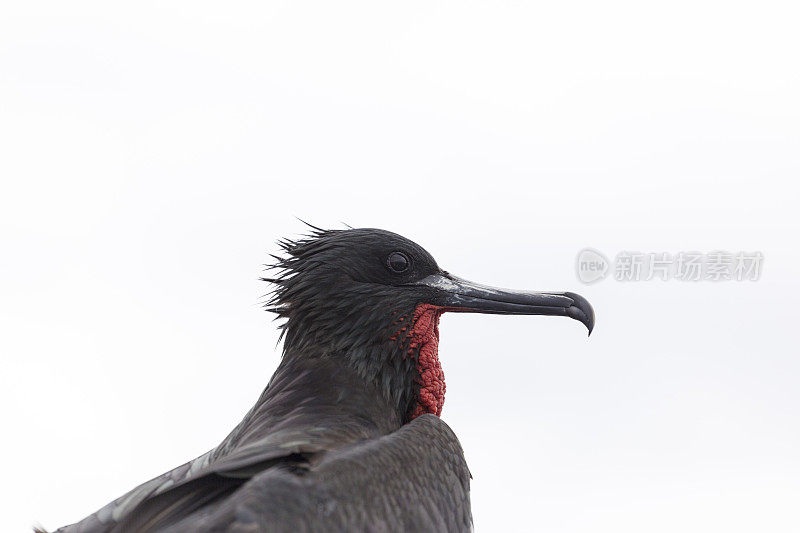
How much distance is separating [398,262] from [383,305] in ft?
1.02

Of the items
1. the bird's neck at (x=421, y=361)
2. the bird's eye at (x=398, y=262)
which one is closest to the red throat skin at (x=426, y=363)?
the bird's neck at (x=421, y=361)

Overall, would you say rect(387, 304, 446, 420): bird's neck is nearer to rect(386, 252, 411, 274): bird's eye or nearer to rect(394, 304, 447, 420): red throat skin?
rect(394, 304, 447, 420): red throat skin

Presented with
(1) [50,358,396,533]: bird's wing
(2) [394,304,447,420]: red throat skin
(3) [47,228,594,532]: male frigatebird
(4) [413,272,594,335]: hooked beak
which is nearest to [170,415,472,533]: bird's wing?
(3) [47,228,594,532]: male frigatebird

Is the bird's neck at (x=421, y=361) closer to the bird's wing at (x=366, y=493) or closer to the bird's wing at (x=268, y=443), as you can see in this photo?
the bird's wing at (x=268, y=443)

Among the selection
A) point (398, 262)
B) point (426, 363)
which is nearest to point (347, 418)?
point (426, 363)

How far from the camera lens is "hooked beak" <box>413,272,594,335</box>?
674 centimetres

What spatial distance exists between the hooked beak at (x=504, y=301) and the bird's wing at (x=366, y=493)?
1030 mm

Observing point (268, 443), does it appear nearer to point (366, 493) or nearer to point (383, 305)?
point (366, 493)

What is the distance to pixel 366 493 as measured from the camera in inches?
200

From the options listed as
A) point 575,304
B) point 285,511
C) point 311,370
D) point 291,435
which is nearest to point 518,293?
point 575,304

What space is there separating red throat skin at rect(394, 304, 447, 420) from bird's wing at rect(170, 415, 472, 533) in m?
0.55

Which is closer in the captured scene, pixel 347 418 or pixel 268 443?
pixel 268 443

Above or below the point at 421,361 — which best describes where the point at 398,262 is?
above

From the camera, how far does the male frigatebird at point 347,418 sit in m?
4.94
